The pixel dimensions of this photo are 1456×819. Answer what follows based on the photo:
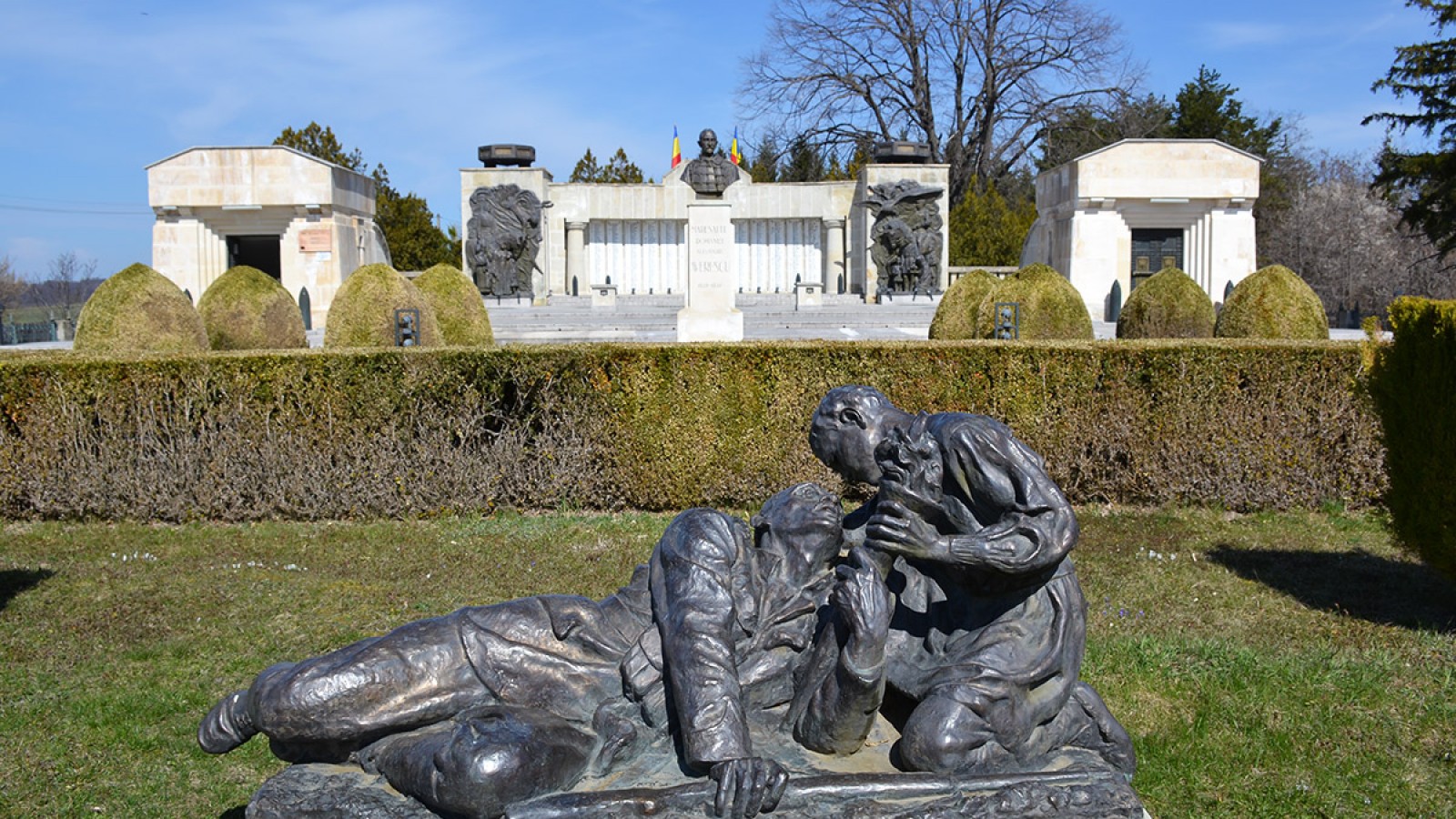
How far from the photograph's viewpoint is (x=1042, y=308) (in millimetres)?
15094

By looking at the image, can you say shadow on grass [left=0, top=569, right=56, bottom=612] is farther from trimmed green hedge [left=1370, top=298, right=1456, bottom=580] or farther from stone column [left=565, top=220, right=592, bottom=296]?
stone column [left=565, top=220, right=592, bottom=296]

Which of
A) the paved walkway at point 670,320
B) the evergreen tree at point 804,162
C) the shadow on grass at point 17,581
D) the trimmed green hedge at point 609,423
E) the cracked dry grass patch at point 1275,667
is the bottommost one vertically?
the cracked dry grass patch at point 1275,667

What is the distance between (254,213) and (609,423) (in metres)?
20.2

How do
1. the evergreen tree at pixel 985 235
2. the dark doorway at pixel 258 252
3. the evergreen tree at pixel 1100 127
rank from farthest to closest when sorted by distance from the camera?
1. the evergreen tree at pixel 1100 127
2. the evergreen tree at pixel 985 235
3. the dark doorway at pixel 258 252

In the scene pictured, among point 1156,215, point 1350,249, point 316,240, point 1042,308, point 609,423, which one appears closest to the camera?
point 609,423

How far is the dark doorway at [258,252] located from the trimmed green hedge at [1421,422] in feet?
80.6

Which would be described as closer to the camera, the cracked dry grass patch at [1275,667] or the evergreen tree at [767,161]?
the cracked dry grass patch at [1275,667]

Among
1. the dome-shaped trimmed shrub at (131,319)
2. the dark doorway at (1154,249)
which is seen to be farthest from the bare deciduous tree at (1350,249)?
the dome-shaped trimmed shrub at (131,319)

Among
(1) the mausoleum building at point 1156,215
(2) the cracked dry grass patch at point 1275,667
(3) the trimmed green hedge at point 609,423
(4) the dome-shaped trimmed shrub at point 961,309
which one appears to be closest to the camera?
(2) the cracked dry grass patch at point 1275,667

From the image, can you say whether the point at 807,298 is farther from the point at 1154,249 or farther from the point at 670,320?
the point at 1154,249

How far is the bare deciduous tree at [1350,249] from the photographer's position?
38750 millimetres

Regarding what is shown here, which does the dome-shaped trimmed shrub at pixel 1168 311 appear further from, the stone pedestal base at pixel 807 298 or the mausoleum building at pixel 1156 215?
the stone pedestal base at pixel 807 298

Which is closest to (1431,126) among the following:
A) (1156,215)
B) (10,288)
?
(1156,215)

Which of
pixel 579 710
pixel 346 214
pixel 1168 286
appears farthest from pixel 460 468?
pixel 346 214
